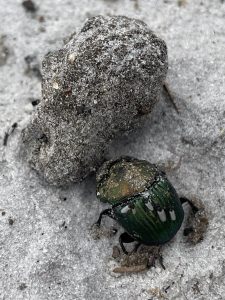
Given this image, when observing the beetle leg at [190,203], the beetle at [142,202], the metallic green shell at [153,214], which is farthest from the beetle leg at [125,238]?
the beetle leg at [190,203]

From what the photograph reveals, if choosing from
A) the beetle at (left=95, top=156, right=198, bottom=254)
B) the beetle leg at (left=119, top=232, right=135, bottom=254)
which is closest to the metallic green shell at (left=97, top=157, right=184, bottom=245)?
the beetle at (left=95, top=156, right=198, bottom=254)

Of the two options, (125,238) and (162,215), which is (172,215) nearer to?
(162,215)

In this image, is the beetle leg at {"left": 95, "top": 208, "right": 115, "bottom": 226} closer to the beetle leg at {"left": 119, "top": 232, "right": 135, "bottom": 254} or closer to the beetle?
the beetle

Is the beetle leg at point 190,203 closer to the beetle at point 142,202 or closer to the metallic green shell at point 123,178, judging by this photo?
the beetle at point 142,202

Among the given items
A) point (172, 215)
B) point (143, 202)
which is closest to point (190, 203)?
point (172, 215)

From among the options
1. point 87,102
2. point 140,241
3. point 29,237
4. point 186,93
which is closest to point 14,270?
point 29,237

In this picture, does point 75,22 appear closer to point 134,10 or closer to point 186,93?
point 134,10

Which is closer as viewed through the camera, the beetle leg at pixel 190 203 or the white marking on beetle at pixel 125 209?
the white marking on beetle at pixel 125 209
